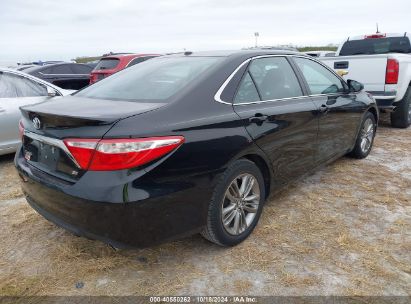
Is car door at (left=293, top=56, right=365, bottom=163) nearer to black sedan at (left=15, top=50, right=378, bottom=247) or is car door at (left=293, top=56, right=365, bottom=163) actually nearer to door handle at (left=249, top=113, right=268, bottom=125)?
black sedan at (left=15, top=50, right=378, bottom=247)

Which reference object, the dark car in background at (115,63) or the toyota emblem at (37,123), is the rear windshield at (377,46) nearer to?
the dark car in background at (115,63)

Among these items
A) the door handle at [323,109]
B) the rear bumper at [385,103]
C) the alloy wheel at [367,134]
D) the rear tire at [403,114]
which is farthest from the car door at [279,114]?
the rear tire at [403,114]

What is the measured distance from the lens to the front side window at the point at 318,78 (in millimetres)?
3747

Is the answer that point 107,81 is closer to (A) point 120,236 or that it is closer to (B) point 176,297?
(A) point 120,236

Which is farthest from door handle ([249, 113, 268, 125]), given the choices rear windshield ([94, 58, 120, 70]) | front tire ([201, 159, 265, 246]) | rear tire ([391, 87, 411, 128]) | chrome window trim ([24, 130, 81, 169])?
rear windshield ([94, 58, 120, 70])

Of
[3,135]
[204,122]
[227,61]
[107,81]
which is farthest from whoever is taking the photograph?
[3,135]

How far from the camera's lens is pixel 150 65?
3.32 meters

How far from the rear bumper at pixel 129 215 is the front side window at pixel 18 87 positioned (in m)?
3.22

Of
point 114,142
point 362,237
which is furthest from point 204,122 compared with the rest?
point 362,237

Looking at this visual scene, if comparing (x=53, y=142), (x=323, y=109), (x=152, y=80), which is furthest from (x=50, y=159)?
(x=323, y=109)

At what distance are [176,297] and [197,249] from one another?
1.89 ft

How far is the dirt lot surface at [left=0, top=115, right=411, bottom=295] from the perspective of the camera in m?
2.43

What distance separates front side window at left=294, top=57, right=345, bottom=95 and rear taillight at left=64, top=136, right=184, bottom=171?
216cm

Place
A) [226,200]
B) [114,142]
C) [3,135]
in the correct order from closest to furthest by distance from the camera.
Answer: [114,142] → [226,200] → [3,135]
